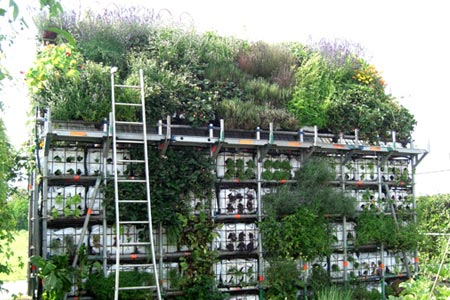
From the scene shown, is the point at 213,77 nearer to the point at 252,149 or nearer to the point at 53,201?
the point at 252,149

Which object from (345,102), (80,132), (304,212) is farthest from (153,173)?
(345,102)

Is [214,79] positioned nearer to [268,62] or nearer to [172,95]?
[172,95]

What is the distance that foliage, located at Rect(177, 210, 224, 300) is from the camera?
337 inches

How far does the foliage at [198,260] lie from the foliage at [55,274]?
1.91 meters

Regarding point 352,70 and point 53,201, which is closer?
point 53,201

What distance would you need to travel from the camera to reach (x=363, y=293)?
31.7 feet

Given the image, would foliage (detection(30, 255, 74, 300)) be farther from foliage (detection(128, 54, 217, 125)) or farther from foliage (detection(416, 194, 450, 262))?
foliage (detection(416, 194, 450, 262))

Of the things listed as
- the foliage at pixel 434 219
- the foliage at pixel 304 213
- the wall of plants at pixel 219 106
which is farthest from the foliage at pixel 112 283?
the foliage at pixel 434 219

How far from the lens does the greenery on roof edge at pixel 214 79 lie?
8461mm

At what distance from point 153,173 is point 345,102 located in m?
4.43

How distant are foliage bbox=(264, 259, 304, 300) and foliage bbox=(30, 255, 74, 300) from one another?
351 centimetres

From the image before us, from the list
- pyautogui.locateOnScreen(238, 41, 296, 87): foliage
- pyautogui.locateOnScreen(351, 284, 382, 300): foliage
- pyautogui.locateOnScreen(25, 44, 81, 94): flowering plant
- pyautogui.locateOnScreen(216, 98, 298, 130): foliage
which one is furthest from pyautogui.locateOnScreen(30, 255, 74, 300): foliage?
pyautogui.locateOnScreen(238, 41, 296, 87): foliage

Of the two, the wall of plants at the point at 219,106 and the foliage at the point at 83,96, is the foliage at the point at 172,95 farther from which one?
the foliage at the point at 83,96

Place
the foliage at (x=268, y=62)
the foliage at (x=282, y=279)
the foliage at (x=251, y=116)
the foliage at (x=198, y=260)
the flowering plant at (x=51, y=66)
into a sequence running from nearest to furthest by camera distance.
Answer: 1. the flowering plant at (x=51, y=66)
2. the foliage at (x=198, y=260)
3. the foliage at (x=282, y=279)
4. the foliage at (x=251, y=116)
5. the foliage at (x=268, y=62)
